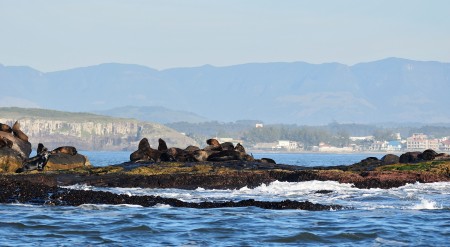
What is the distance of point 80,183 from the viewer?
4775cm

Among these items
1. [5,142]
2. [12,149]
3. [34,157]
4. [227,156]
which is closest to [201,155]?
[227,156]

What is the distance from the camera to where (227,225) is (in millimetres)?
30109

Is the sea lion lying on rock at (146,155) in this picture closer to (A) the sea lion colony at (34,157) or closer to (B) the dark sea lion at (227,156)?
(B) the dark sea lion at (227,156)

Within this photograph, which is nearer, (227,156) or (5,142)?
(5,142)

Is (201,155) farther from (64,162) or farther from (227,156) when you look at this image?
(64,162)

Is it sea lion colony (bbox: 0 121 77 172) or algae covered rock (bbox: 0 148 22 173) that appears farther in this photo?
algae covered rock (bbox: 0 148 22 173)

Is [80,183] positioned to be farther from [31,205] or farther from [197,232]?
[197,232]

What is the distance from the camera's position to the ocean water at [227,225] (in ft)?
88.9

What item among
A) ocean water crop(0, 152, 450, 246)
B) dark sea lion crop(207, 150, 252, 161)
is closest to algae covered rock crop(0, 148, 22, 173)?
dark sea lion crop(207, 150, 252, 161)

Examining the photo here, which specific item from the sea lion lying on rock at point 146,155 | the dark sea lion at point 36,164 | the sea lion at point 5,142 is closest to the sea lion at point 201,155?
the sea lion lying on rock at point 146,155

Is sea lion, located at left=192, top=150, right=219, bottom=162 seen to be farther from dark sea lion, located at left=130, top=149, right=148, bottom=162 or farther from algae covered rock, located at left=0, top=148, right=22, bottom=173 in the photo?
algae covered rock, located at left=0, top=148, right=22, bottom=173

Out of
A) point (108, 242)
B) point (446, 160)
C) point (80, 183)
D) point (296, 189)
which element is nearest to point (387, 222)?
point (108, 242)

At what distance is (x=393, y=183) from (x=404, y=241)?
20688 mm

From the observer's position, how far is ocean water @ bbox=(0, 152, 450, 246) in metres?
27.1
